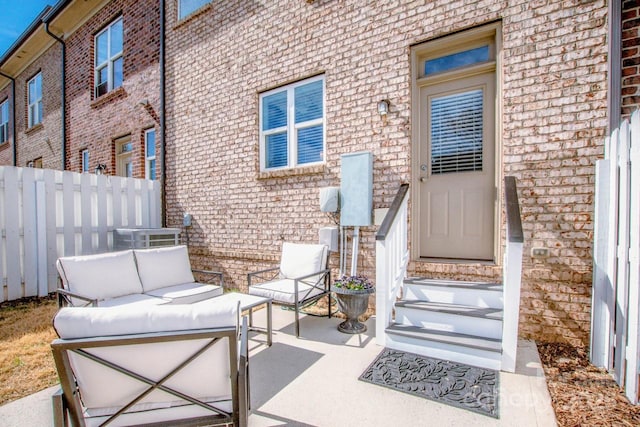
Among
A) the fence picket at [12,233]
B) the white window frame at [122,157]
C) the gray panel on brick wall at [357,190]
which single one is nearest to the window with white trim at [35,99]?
the white window frame at [122,157]

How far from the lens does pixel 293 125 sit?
5055mm

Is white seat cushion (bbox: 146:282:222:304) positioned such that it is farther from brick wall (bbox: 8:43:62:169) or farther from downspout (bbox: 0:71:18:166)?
downspout (bbox: 0:71:18:166)

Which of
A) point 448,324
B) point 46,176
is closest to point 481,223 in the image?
point 448,324

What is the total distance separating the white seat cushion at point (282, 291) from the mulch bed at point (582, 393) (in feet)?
7.85

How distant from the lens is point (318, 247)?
13.9 feet

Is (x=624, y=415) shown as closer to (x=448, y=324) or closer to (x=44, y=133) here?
(x=448, y=324)

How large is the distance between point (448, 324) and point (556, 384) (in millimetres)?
904

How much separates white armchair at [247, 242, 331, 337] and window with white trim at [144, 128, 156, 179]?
468 centimetres

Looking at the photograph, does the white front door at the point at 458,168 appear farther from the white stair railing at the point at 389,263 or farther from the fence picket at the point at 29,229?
the fence picket at the point at 29,229

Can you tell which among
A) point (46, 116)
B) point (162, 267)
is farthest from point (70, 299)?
point (46, 116)

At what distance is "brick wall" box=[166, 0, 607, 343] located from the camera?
3.14m

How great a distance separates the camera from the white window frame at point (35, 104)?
10.8 metres

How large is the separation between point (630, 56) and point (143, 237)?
703cm

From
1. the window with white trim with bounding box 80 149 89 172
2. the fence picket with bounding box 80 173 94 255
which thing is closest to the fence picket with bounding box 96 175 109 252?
the fence picket with bounding box 80 173 94 255
